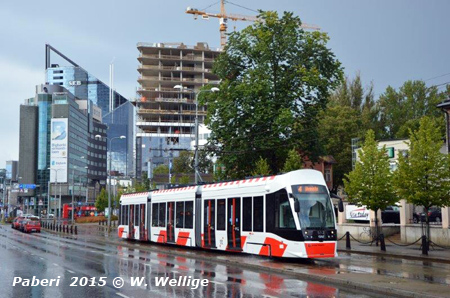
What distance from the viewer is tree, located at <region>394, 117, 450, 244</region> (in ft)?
92.8

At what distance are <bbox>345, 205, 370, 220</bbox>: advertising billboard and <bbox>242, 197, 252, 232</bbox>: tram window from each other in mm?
16613

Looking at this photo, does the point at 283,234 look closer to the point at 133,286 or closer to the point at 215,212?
the point at 215,212

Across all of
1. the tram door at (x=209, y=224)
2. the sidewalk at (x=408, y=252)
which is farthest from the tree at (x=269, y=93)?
the tram door at (x=209, y=224)

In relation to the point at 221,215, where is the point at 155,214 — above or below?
below

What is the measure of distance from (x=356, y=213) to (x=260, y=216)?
18.2 meters

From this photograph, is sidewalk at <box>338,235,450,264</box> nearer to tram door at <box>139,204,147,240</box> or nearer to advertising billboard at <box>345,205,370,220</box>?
advertising billboard at <box>345,205,370,220</box>

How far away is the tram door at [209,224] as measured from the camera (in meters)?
27.8

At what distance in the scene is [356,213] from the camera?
40344 millimetres

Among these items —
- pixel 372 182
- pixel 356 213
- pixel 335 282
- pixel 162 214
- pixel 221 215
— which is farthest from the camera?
pixel 356 213

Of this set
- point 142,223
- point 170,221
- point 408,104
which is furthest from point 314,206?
point 408,104

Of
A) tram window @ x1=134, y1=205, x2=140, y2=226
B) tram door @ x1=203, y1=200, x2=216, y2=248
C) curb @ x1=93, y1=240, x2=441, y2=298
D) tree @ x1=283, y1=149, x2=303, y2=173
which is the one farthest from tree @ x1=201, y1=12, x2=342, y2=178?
curb @ x1=93, y1=240, x2=441, y2=298

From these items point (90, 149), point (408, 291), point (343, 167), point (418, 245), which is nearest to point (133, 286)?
point (408, 291)

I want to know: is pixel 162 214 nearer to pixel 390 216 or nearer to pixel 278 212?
pixel 278 212

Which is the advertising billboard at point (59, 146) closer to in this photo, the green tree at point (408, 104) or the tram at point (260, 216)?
the green tree at point (408, 104)
